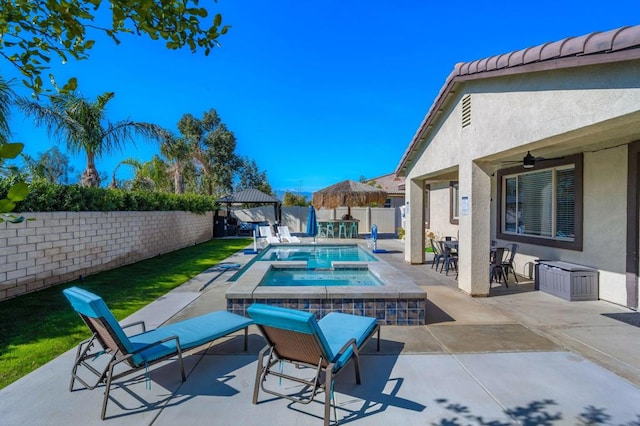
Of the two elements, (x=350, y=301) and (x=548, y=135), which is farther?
(x=350, y=301)

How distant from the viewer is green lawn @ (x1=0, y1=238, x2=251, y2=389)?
466 centimetres

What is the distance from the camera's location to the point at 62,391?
148 inches

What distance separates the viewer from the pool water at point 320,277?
28.2 feet

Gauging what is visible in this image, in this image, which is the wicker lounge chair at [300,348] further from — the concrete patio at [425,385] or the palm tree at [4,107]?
the palm tree at [4,107]

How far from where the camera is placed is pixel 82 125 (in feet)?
41.5

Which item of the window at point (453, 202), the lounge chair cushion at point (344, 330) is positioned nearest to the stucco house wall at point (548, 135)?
the lounge chair cushion at point (344, 330)

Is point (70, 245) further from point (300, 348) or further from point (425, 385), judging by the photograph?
Result: point (425, 385)

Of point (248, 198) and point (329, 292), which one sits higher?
point (248, 198)

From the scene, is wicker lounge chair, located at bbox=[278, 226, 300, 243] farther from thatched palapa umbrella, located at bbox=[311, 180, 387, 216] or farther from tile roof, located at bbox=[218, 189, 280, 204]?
tile roof, located at bbox=[218, 189, 280, 204]

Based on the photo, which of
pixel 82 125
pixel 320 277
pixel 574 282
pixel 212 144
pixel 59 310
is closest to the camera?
pixel 59 310

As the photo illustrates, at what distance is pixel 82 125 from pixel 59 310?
8577 mm

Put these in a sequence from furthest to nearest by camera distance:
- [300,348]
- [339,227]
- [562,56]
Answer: [339,227] → [562,56] → [300,348]

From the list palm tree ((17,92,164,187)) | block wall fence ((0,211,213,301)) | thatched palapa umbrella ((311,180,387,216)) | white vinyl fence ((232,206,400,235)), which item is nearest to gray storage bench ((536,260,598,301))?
block wall fence ((0,211,213,301))

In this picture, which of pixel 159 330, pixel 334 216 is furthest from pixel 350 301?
pixel 334 216
